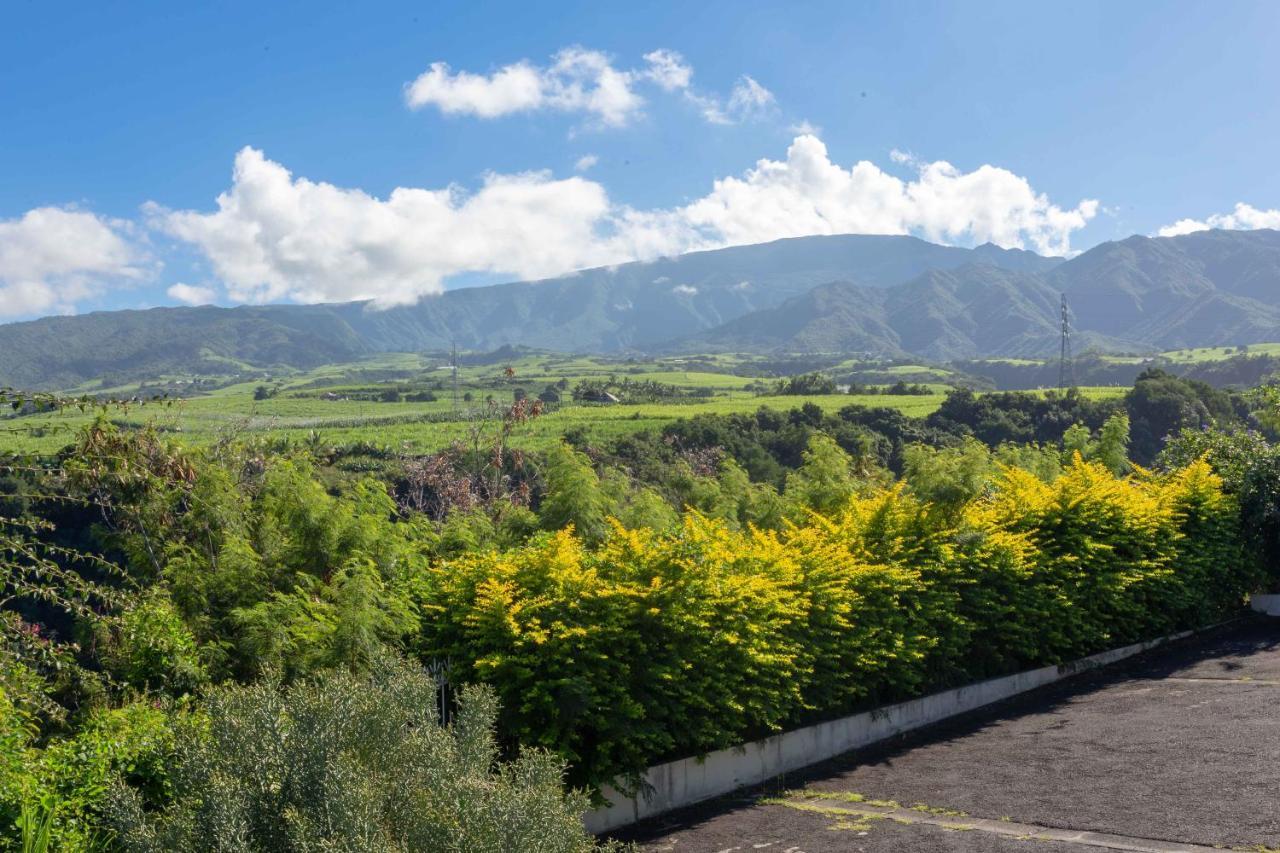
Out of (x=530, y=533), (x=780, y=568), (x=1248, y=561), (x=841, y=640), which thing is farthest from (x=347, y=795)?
(x=1248, y=561)

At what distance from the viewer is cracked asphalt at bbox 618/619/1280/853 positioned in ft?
25.4

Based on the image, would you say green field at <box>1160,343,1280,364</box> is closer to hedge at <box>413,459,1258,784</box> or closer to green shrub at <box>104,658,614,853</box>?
hedge at <box>413,459,1258,784</box>

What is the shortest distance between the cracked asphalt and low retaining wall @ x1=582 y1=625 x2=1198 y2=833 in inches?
6.6

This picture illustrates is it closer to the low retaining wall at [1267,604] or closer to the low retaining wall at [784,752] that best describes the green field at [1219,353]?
the low retaining wall at [1267,604]

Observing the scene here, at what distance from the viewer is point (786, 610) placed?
988 cm

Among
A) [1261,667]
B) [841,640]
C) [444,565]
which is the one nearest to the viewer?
[444,565]

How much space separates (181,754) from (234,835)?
1.08 m

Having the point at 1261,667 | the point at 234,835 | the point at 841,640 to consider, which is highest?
the point at 234,835

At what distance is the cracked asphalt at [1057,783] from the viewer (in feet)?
25.4

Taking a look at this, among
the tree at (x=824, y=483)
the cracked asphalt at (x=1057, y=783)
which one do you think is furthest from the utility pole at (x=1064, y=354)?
the cracked asphalt at (x=1057, y=783)

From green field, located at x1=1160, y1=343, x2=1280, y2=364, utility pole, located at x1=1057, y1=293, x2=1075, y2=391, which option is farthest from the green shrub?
green field, located at x1=1160, y1=343, x2=1280, y2=364

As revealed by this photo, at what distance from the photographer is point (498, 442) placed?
19656 millimetres

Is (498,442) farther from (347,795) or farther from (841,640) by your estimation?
(347,795)

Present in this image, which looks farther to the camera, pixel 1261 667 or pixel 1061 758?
pixel 1261 667
